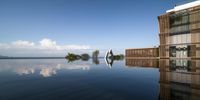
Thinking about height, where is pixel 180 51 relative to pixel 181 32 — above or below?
below

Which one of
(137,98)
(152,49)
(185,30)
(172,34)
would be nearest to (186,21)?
(185,30)

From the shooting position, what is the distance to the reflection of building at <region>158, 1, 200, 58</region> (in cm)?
8400

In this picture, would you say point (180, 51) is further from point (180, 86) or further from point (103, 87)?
point (103, 87)

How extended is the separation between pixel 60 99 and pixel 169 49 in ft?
312

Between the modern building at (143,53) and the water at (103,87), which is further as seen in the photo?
the modern building at (143,53)

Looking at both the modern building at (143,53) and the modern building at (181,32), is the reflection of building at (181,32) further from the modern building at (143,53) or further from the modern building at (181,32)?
the modern building at (143,53)

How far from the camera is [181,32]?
91.9 metres

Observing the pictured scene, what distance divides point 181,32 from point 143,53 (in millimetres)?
Result: 39110

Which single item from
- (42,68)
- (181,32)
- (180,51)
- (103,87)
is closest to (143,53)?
(180,51)

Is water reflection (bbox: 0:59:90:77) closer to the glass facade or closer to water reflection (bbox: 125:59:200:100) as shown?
water reflection (bbox: 125:59:200:100)

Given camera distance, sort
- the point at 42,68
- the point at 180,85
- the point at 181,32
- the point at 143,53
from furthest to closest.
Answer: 1. the point at 143,53
2. the point at 181,32
3. the point at 42,68
4. the point at 180,85

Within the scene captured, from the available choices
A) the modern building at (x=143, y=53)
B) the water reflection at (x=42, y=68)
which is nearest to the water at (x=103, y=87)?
the water reflection at (x=42, y=68)

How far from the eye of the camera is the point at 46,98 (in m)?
15.4

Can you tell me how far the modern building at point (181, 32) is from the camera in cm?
8405
